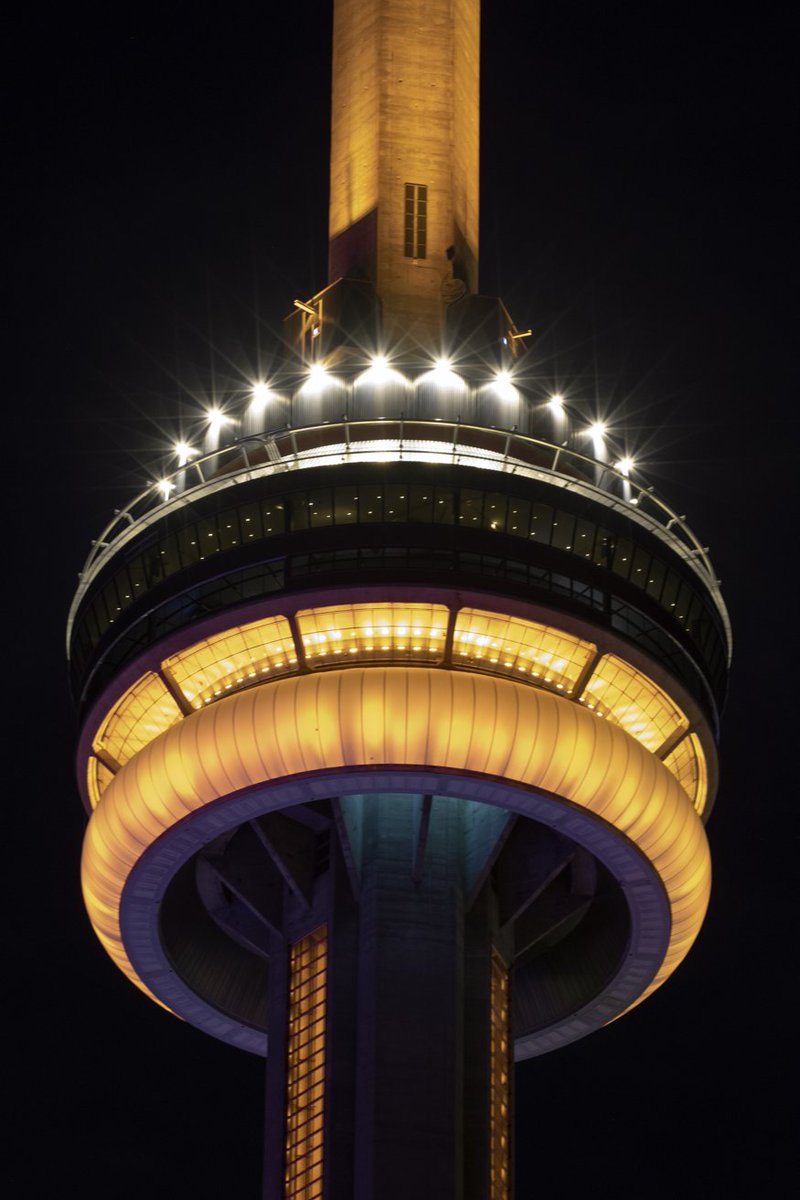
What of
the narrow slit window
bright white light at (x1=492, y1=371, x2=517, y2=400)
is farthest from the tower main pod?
the narrow slit window

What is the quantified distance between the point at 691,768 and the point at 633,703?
339 centimetres

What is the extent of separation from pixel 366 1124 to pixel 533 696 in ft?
45.8

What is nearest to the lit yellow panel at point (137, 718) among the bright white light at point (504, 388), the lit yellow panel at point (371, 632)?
the lit yellow panel at point (371, 632)

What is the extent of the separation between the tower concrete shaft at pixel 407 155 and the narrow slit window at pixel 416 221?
0.12 feet

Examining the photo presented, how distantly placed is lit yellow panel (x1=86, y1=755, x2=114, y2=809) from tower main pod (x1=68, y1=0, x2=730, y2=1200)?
10 cm

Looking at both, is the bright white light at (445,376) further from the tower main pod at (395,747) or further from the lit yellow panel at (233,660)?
the lit yellow panel at (233,660)

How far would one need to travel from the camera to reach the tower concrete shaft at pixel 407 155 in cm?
8788

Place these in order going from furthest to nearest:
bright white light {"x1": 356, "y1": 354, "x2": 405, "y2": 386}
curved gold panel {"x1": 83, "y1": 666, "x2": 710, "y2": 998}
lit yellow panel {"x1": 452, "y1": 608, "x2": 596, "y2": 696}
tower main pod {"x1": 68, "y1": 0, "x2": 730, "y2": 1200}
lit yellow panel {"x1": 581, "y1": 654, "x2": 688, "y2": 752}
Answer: bright white light {"x1": 356, "y1": 354, "x2": 405, "y2": 386} < lit yellow panel {"x1": 581, "y1": 654, "x2": 688, "y2": 752} < lit yellow panel {"x1": 452, "y1": 608, "x2": 596, "y2": 696} < tower main pod {"x1": 68, "y1": 0, "x2": 730, "y2": 1200} < curved gold panel {"x1": 83, "y1": 666, "x2": 710, "y2": 998}

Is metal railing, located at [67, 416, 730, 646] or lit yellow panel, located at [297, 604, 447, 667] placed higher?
metal railing, located at [67, 416, 730, 646]

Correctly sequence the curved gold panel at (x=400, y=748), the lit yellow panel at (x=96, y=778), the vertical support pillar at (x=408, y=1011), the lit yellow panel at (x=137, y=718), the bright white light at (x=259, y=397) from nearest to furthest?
the curved gold panel at (x=400, y=748) < the vertical support pillar at (x=408, y=1011) < the lit yellow panel at (x=137, y=718) < the lit yellow panel at (x=96, y=778) < the bright white light at (x=259, y=397)

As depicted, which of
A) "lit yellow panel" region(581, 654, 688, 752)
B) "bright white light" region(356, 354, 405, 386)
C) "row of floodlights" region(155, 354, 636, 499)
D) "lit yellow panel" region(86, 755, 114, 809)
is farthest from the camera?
"bright white light" region(356, 354, 405, 386)

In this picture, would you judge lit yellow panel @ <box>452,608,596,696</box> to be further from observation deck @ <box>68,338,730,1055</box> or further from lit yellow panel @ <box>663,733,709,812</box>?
lit yellow panel @ <box>663,733,709,812</box>

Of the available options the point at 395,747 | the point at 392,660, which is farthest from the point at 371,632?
the point at 395,747

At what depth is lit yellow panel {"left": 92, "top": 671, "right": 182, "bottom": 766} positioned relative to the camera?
75688 mm
